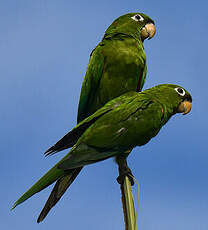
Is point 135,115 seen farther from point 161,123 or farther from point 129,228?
point 129,228

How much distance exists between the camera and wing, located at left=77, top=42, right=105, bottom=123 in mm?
3141

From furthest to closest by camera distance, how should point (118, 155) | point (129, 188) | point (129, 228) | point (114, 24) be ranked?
point (114, 24) → point (118, 155) → point (129, 188) → point (129, 228)

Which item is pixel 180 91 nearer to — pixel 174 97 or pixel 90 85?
pixel 174 97

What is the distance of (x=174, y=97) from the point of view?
2744 mm

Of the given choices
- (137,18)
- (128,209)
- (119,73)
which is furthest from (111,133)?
(137,18)

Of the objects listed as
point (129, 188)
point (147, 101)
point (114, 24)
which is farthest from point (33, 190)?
point (114, 24)

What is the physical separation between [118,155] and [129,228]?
0.57 metres

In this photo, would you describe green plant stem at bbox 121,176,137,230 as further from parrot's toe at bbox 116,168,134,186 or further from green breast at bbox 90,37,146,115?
green breast at bbox 90,37,146,115

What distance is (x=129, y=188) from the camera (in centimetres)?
246

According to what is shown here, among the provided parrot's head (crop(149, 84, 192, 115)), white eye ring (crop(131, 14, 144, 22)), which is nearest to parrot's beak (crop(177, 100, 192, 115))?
parrot's head (crop(149, 84, 192, 115))

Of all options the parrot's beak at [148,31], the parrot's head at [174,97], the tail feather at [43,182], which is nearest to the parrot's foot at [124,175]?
the tail feather at [43,182]

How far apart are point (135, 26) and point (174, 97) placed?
3.57 feet

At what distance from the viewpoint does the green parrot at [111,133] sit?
92.4 inches

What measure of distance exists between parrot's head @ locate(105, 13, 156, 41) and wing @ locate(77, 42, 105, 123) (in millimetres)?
412
